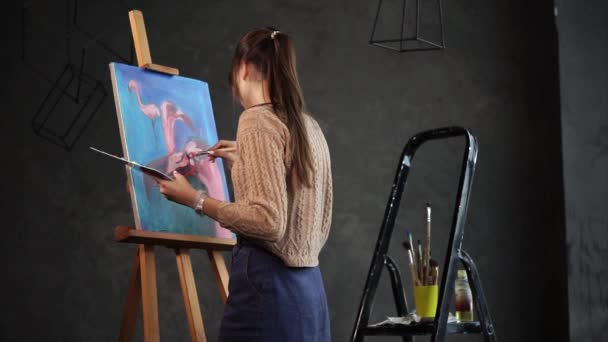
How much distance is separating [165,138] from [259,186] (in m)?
0.89

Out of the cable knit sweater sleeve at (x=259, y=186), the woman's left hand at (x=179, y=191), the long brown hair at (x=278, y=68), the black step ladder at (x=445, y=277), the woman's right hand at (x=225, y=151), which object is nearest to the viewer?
the cable knit sweater sleeve at (x=259, y=186)

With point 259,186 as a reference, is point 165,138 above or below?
above

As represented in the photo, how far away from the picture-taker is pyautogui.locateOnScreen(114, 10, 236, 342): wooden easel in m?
2.36

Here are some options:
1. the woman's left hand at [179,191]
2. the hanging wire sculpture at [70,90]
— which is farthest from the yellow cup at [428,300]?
the hanging wire sculpture at [70,90]

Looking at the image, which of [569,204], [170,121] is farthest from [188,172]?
[569,204]

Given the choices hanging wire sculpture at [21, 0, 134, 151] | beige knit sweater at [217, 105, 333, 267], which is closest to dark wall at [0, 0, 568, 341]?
hanging wire sculpture at [21, 0, 134, 151]

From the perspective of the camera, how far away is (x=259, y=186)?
1.88 m

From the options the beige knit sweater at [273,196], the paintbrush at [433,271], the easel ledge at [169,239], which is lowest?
the paintbrush at [433,271]

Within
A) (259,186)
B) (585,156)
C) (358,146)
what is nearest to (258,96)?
(259,186)

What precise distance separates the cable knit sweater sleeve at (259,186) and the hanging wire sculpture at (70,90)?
6.97 ft

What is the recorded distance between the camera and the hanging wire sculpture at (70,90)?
12.5ft

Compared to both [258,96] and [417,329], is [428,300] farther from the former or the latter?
[258,96]

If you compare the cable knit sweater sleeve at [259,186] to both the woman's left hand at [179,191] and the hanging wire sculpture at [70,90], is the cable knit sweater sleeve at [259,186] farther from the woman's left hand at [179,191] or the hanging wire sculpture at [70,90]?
the hanging wire sculpture at [70,90]

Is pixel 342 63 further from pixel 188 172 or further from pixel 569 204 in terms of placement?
pixel 188 172
